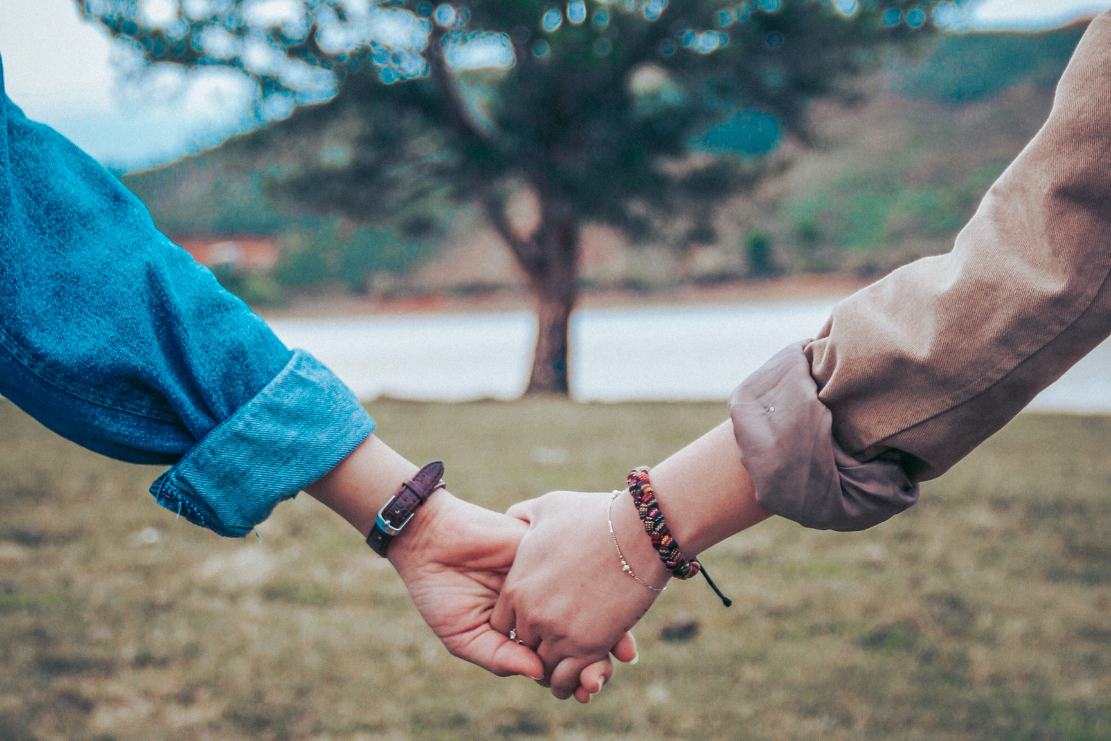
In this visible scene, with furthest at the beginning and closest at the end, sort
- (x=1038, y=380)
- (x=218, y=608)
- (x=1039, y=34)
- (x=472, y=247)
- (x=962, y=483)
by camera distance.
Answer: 1. (x=1039, y=34)
2. (x=472, y=247)
3. (x=962, y=483)
4. (x=218, y=608)
5. (x=1038, y=380)

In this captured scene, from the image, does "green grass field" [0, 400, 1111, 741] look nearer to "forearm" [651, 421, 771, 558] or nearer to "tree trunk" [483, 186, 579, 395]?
"forearm" [651, 421, 771, 558]

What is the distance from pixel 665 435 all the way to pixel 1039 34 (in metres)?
45.2

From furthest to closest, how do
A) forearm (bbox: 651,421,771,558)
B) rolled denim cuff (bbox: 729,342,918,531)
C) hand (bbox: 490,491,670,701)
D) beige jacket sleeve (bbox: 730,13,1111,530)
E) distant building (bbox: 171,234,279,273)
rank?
distant building (bbox: 171,234,279,273) → hand (bbox: 490,491,670,701) → forearm (bbox: 651,421,771,558) → rolled denim cuff (bbox: 729,342,918,531) → beige jacket sleeve (bbox: 730,13,1111,530)

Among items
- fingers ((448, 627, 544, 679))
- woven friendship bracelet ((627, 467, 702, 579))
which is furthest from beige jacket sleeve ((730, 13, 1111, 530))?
fingers ((448, 627, 544, 679))

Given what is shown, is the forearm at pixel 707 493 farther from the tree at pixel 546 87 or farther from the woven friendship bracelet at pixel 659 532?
the tree at pixel 546 87

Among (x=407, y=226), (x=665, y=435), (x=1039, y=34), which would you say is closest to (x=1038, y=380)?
(x=665, y=435)

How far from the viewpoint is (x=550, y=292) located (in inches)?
364

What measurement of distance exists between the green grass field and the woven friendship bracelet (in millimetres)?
708

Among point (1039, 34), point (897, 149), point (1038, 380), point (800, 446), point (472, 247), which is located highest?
point (1038, 380)

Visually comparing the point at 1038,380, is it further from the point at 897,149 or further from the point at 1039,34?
the point at 1039,34

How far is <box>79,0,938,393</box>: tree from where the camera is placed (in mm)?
6891

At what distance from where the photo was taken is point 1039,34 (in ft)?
128

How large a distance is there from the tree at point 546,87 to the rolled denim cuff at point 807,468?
6209mm

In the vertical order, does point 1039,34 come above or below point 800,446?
below
